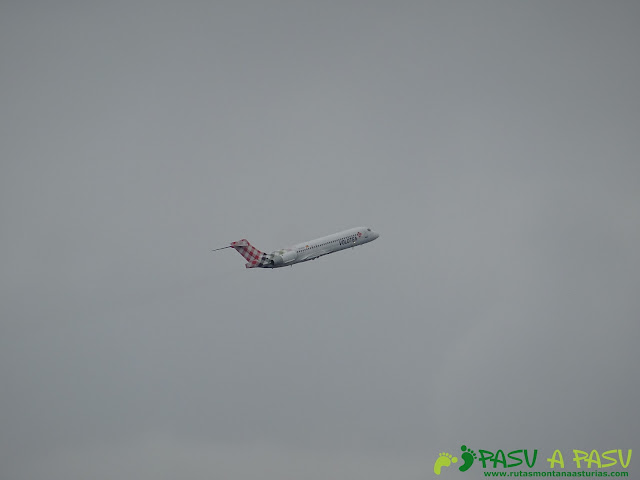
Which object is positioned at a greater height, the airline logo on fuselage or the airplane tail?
the airline logo on fuselage

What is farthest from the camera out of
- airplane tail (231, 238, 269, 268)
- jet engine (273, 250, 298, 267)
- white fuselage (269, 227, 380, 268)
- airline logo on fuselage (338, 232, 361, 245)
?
airline logo on fuselage (338, 232, 361, 245)

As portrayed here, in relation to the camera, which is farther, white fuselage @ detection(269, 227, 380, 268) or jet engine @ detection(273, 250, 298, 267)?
white fuselage @ detection(269, 227, 380, 268)

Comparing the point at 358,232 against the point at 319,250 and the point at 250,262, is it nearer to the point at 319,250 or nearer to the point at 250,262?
the point at 319,250

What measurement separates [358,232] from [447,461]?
207 ft

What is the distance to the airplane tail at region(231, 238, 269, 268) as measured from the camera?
513 feet

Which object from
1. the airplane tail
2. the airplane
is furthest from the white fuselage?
the airplane tail

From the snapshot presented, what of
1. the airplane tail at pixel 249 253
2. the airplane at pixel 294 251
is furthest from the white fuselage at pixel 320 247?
the airplane tail at pixel 249 253

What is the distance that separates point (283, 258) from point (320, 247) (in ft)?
31.5

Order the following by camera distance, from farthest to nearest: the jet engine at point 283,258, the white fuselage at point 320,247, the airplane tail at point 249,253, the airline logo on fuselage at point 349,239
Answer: the airline logo on fuselage at point 349,239, the airplane tail at point 249,253, the white fuselage at point 320,247, the jet engine at point 283,258

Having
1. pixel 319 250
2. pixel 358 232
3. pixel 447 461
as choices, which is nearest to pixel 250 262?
pixel 319 250

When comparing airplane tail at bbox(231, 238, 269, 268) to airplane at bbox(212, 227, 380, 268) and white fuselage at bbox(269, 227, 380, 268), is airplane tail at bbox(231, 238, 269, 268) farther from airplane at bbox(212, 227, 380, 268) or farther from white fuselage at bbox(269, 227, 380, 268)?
white fuselage at bbox(269, 227, 380, 268)

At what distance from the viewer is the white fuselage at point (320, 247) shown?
154m

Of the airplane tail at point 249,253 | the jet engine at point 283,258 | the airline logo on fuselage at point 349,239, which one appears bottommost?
the jet engine at point 283,258

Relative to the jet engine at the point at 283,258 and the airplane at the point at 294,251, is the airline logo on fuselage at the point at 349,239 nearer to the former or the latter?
the airplane at the point at 294,251
